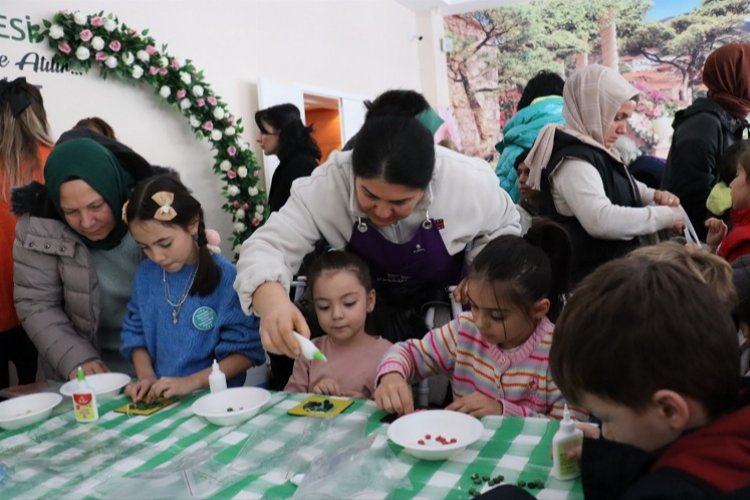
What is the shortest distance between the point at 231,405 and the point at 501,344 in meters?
0.73

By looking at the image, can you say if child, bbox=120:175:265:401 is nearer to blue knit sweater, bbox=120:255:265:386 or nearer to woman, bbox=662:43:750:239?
blue knit sweater, bbox=120:255:265:386

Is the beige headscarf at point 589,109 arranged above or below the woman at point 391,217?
above

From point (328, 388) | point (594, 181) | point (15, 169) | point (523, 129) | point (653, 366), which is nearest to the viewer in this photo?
point (653, 366)

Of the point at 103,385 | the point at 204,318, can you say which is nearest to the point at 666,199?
the point at 204,318

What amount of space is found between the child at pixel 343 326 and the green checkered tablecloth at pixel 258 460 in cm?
38

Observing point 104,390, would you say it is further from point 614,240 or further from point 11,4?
point 11,4

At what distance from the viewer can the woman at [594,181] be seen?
7.41ft

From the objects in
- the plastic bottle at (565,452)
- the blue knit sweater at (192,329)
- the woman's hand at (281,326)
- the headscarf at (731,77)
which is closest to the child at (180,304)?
the blue knit sweater at (192,329)

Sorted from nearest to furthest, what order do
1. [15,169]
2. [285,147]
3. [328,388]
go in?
1. [328,388]
2. [15,169]
3. [285,147]

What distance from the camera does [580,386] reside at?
36.2 inches

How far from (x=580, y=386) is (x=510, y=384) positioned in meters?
0.64

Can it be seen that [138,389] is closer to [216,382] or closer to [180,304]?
[216,382]

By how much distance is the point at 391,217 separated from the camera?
1.72m

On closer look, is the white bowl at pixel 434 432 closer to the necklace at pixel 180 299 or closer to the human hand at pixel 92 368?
the necklace at pixel 180 299
